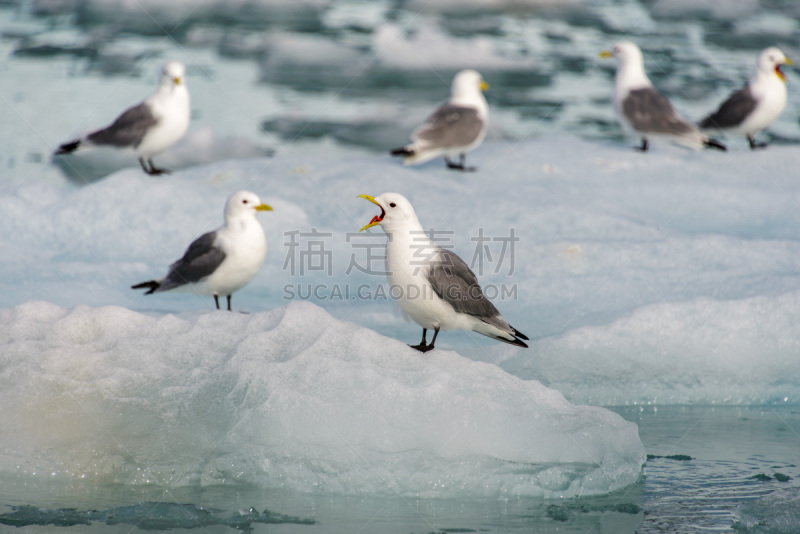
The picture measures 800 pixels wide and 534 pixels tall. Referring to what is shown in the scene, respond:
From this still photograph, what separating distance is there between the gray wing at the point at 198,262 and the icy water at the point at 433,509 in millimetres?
1956

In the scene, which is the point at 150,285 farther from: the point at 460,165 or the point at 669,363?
the point at 460,165

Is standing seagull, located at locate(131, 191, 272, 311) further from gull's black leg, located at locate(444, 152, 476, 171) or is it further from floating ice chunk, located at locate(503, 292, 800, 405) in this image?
gull's black leg, located at locate(444, 152, 476, 171)

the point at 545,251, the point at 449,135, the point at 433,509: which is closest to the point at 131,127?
the point at 449,135

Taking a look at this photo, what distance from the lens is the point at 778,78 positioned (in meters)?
8.75

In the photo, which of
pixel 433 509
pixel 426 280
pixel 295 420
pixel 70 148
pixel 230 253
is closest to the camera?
pixel 433 509

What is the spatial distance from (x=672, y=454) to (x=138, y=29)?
15.5 m

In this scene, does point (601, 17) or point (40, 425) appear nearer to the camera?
point (40, 425)

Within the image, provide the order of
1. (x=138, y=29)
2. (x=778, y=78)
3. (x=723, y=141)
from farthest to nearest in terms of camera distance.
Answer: (x=138, y=29) → (x=723, y=141) → (x=778, y=78)

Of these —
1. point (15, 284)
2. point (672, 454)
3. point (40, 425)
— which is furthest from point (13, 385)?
point (672, 454)

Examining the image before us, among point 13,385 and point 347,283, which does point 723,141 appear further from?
point 13,385

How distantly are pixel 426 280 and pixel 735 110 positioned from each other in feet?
20.5

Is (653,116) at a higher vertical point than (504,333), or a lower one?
lower

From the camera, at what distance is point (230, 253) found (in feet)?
16.0

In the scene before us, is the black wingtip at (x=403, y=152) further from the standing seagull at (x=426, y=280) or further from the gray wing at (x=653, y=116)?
the standing seagull at (x=426, y=280)
